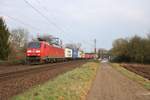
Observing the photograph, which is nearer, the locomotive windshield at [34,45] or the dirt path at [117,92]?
the dirt path at [117,92]

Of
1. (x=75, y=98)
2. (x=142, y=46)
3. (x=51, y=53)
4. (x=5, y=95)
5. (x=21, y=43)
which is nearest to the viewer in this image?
(x=75, y=98)

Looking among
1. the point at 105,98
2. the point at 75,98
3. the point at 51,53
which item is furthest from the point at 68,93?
the point at 51,53

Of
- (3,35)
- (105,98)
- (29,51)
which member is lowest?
(105,98)

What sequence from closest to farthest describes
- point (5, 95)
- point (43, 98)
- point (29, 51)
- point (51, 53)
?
point (43, 98), point (5, 95), point (29, 51), point (51, 53)

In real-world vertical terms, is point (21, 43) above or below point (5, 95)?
above

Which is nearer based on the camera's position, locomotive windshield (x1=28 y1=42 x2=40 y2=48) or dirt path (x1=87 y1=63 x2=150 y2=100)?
dirt path (x1=87 y1=63 x2=150 y2=100)

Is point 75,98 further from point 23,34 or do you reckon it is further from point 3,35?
point 23,34

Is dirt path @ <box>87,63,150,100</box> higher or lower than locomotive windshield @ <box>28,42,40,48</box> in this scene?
lower

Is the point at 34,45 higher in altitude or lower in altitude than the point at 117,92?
higher

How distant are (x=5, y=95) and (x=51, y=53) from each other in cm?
3522

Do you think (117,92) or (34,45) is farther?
(34,45)

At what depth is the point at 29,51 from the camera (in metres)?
41.1

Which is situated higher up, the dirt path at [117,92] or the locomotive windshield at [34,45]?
the locomotive windshield at [34,45]

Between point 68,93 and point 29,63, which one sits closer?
point 68,93
